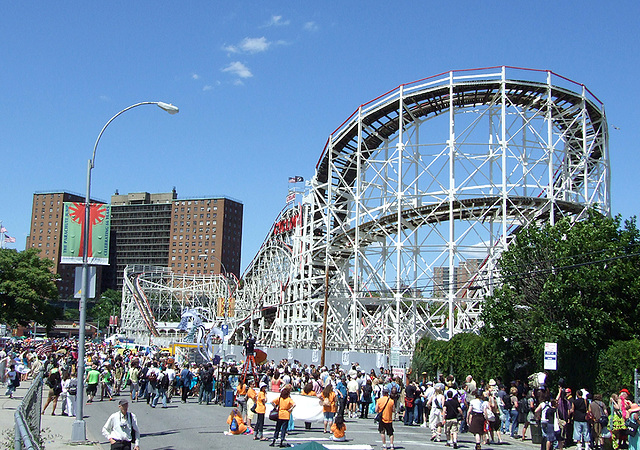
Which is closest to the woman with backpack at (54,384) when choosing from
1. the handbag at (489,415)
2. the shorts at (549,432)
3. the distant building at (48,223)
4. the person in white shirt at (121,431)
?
the person in white shirt at (121,431)

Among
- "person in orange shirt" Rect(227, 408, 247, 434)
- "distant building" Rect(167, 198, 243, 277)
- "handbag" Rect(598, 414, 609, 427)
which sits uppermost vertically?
"distant building" Rect(167, 198, 243, 277)

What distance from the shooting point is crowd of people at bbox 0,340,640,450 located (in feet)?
53.0

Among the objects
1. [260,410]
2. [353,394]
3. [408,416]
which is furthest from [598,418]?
[353,394]

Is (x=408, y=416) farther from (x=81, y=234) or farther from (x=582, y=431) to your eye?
(x=81, y=234)

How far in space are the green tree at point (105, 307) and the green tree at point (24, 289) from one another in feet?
265

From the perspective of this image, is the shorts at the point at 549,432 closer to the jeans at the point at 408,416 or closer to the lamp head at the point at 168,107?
the jeans at the point at 408,416

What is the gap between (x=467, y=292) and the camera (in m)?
44.1

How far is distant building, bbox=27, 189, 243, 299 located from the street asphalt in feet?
427

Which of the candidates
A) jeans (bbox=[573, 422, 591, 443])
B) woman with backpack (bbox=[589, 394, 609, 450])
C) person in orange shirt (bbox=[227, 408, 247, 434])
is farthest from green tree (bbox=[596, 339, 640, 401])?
person in orange shirt (bbox=[227, 408, 247, 434])

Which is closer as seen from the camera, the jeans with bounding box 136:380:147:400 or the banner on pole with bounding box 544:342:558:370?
the banner on pole with bounding box 544:342:558:370

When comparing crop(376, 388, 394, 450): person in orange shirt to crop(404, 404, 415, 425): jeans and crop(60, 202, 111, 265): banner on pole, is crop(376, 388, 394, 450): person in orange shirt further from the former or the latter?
crop(60, 202, 111, 265): banner on pole

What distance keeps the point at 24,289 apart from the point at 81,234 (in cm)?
4368

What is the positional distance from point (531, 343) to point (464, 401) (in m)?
7.68

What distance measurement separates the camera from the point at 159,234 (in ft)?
554
